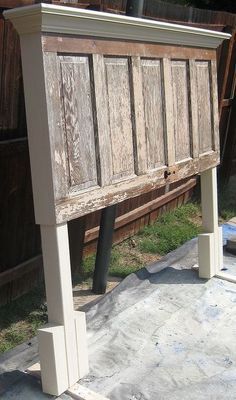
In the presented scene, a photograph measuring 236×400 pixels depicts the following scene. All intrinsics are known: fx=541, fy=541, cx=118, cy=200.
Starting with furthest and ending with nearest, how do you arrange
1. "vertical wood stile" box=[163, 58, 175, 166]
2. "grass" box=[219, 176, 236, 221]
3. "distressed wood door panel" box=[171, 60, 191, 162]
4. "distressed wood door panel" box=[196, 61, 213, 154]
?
"grass" box=[219, 176, 236, 221] < "distressed wood door panel" box=[196, 61, 213, 154] < "distressed wood door panel" box=[171, 60, 191, 162] < "vertical wood stile" box=[163, 58, 175, 166]

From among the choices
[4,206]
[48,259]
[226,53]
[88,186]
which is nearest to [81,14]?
[88,186]

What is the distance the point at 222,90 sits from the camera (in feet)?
20.3

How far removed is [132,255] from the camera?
4.77 m

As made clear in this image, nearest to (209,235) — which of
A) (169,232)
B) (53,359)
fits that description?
(53,359)

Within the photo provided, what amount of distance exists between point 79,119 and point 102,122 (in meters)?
0.15

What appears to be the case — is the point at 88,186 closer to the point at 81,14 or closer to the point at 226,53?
the point at 81,14

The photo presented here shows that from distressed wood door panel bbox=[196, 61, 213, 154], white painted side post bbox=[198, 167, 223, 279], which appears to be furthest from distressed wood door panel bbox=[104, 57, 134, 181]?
white painted side post bbox=[198, 167, 223, 279]

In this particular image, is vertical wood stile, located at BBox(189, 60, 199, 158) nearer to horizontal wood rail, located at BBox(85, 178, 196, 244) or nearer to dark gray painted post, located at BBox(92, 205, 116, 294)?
dark gray painted post, located at BBox(92, 205, 116, 294)

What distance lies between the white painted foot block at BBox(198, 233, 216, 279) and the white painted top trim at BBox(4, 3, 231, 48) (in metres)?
1.20

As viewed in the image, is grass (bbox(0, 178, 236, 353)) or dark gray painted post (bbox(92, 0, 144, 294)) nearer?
grass (bbox(0, 178, 236, 353))

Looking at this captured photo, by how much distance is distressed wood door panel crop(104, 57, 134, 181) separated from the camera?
237 cm

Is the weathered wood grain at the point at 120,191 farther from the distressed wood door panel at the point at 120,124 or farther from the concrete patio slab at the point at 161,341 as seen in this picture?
the concrete patio slab at the point at 161,341

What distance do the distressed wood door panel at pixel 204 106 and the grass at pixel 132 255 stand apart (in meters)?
1.51

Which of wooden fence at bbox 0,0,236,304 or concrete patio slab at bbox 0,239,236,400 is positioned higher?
wooden fence at bbox 0,0,236,304
